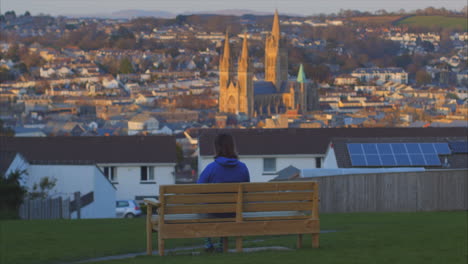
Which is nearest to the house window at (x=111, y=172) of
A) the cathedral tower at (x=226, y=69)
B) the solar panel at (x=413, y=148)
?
the solar panel at (x=413, y=148)

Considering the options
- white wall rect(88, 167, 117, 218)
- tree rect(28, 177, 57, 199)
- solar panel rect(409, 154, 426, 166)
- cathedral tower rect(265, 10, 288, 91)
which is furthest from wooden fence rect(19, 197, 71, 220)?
cathedral tower rect(265, 10, 288, 91)

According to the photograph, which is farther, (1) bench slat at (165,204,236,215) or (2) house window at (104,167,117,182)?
(2) house window at (104,167,117,182)

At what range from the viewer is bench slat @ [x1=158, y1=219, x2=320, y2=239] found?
962 cm

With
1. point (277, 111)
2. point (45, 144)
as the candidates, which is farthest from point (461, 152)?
point (277, 111)

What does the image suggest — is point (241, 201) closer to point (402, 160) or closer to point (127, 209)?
point (402, 160)

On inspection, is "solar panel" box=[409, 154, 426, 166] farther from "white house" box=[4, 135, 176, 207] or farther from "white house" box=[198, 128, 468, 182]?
"white house" box=[4, 135, 176, 207]

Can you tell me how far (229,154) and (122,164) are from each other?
24.6 meters

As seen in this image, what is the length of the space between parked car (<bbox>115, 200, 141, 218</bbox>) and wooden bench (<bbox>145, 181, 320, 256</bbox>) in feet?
64.9

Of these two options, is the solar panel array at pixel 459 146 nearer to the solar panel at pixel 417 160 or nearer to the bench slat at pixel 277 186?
the solar panel at pixel 417 160

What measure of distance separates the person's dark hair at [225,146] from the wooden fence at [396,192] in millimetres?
8813

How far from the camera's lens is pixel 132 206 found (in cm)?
3025

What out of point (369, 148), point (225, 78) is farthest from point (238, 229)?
point (225, 78)

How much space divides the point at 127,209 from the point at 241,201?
67.2 feet

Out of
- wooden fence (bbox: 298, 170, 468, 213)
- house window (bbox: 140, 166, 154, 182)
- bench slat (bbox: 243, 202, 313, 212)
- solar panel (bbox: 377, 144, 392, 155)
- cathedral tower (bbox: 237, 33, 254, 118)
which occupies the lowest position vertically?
cathedral tower (bbox: 237, 33, 254, 118)
